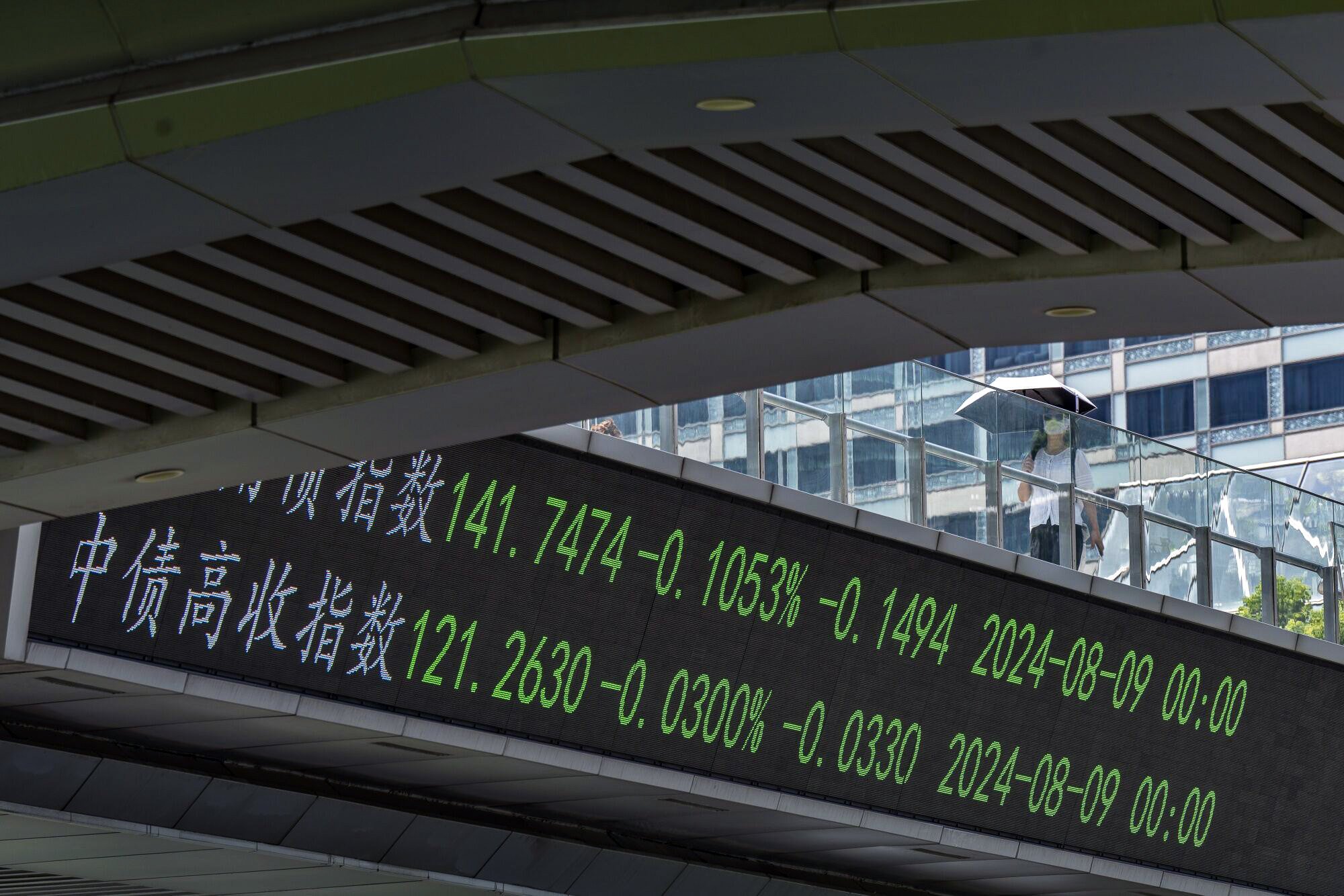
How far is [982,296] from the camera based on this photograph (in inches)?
291

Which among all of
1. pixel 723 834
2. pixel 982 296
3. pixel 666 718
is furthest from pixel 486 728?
pixel 982 296

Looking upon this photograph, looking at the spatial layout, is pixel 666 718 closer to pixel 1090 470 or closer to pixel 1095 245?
pixel 1090 470

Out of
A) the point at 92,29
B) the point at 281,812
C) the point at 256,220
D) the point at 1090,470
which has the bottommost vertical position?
the point at 281,812

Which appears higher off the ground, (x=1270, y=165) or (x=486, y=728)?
(x=1270, y=165)

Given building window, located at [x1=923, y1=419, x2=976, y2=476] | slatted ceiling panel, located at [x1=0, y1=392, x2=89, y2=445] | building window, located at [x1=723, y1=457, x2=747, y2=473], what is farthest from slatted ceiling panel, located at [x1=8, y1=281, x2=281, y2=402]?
building window, located at [x1=923, y1=419, x2=976, y2=476]

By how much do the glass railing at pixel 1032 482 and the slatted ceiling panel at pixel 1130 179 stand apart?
291 inches

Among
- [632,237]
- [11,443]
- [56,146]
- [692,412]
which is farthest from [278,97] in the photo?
[692,412]

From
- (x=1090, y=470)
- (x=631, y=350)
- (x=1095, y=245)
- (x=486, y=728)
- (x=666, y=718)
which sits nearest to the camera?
(x=1095, y=245)

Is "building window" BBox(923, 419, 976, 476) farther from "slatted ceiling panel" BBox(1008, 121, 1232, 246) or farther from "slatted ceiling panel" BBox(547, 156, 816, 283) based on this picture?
"slatted ceiling panel" BBox(1008, 121, 1232, 246)

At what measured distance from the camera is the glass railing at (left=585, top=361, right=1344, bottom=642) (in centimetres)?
1510

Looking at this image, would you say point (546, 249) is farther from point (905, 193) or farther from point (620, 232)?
point (905, 193)

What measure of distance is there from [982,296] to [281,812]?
30.4ft

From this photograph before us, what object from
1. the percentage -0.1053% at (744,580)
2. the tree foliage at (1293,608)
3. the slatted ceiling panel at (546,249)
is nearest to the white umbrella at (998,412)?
the percentage -0.1053% at (744,580)

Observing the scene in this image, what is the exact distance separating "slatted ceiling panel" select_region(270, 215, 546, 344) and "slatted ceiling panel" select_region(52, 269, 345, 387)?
2.09 feet
